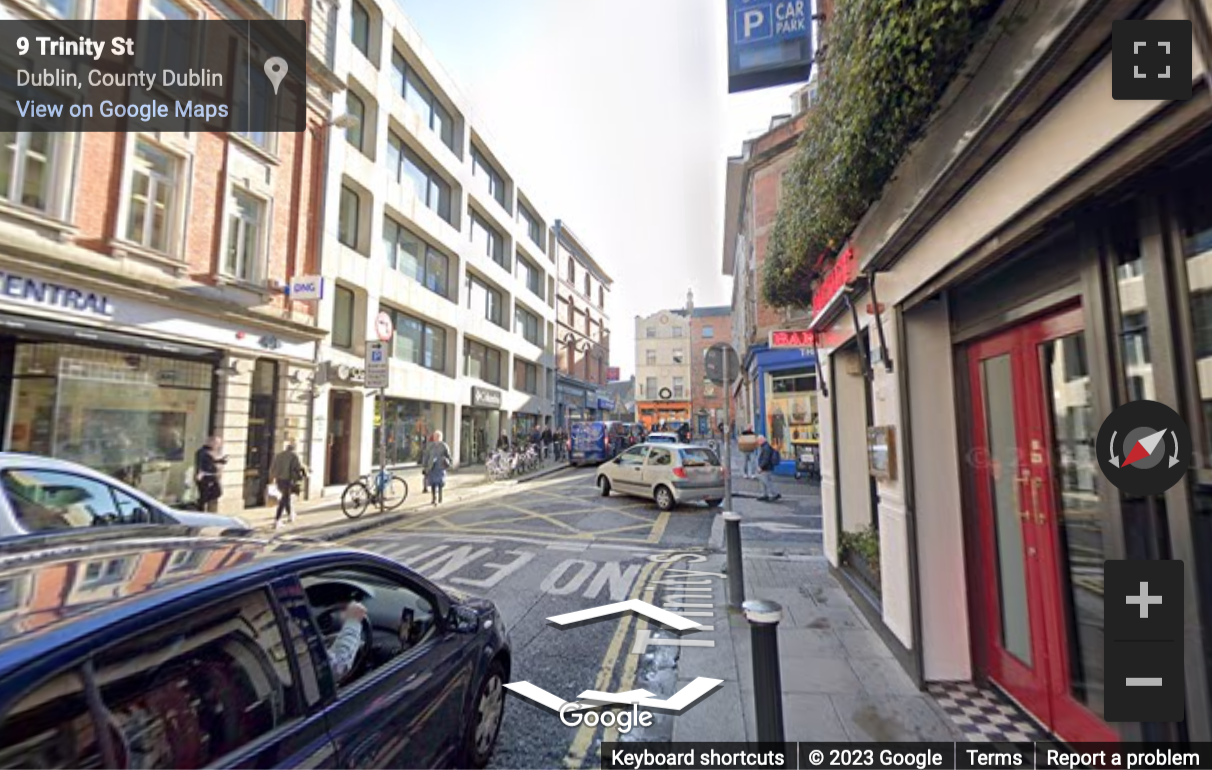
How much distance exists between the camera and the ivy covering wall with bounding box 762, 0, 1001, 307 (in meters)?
2.57

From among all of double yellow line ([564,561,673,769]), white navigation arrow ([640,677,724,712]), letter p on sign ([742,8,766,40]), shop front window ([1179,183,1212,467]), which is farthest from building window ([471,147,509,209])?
shop front window ([1179,183,1212,467])

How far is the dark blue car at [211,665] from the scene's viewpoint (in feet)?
4.08

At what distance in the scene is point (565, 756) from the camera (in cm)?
301

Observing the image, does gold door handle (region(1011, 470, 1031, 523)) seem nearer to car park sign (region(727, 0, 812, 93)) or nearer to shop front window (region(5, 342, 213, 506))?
car park sign (region(727, 0, 812, 93))

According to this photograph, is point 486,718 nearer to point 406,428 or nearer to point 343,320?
point 343,320

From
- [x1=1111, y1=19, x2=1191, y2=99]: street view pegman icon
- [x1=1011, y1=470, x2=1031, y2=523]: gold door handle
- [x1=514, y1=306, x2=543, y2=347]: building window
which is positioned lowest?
[x1=1011, y1=470, x2=1031, y2=523]: gold door handle

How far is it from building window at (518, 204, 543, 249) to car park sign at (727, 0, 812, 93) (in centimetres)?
2810

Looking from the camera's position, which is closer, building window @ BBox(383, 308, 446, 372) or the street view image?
the street view image

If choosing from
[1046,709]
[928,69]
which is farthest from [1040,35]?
[1046,709]

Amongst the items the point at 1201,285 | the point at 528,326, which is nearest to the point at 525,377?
the point at 528,326

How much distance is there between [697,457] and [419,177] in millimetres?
16187

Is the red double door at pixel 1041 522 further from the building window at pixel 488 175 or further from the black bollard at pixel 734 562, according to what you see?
the building window at pixel 488 175

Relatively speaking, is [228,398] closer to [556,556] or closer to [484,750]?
[556,556]

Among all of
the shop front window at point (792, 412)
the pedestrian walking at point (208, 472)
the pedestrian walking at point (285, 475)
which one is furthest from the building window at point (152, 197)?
the shop front window at point (792, 412)
